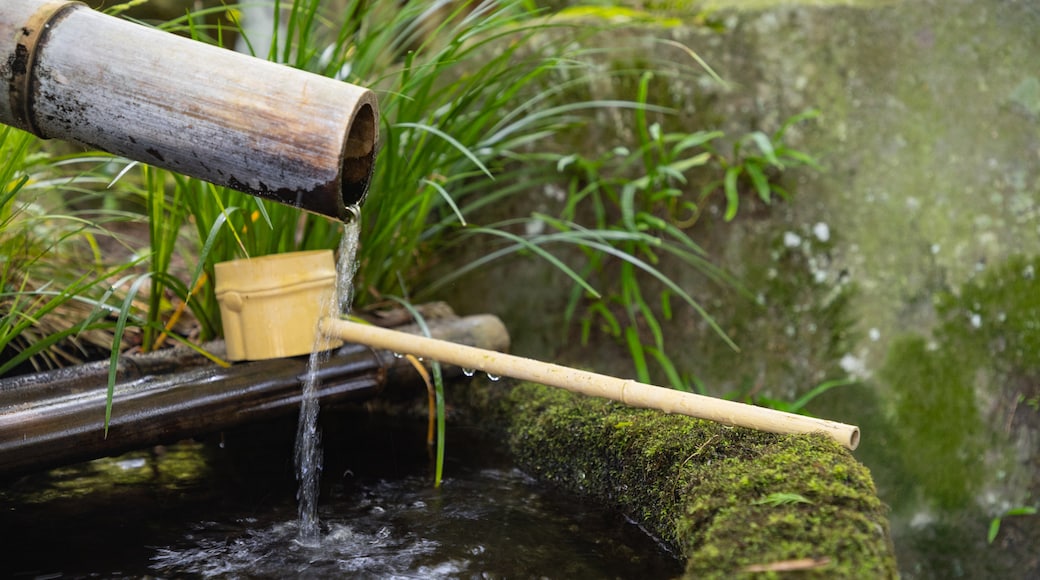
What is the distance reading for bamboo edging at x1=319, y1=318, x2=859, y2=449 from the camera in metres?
1.49

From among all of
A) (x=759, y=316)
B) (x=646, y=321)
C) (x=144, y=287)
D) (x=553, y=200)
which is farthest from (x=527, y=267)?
(x=144, y=287)

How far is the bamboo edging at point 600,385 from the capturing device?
149cm

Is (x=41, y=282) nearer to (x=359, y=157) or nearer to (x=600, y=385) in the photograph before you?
Result: (x=359, y=157)

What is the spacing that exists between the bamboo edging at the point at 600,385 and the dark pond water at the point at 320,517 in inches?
10.7

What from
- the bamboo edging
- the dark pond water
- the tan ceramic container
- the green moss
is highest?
the tan ceramic container

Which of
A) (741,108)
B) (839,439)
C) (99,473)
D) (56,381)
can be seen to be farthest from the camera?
(741,108)

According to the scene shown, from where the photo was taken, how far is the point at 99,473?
2.02 m

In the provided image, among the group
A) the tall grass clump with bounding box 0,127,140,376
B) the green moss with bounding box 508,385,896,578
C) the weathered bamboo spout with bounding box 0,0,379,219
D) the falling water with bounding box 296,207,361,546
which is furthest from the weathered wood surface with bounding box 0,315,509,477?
the weathered bamboo spout with bounding box 0,0,379,219

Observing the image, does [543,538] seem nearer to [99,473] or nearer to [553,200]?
[99,473]

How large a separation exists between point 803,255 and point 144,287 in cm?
207

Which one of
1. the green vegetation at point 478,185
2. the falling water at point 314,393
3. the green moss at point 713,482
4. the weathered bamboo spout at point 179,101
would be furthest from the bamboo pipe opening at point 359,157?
the green moss at point 713,482

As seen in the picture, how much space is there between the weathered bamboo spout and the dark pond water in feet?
2.25

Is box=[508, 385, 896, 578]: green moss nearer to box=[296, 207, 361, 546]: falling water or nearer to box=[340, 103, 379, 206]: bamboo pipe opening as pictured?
box=[296, 207, 361, 546]: falling water

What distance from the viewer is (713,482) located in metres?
1.42
